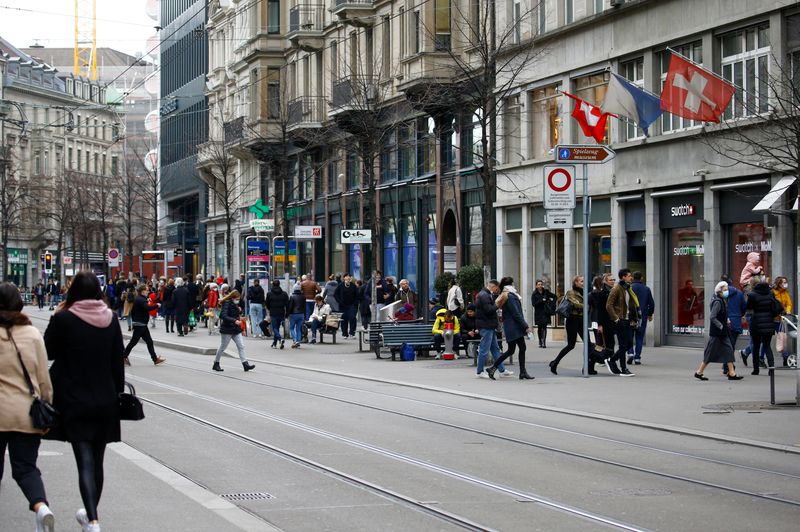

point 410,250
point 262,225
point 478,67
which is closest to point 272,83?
point 410,250

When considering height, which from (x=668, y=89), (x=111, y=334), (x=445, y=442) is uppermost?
(x=668, y=89)

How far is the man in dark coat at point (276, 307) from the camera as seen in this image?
36.4m

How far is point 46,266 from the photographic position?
79562mm

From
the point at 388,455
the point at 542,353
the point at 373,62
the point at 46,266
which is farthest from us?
the point at 46,266

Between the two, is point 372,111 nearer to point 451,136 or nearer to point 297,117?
point 451,136

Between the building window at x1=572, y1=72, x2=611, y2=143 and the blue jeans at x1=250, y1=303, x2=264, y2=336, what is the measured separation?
10.6m

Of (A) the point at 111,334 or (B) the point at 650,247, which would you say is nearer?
(A) the point at 111,334

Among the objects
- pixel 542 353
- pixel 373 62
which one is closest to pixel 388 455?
pixel 542 353

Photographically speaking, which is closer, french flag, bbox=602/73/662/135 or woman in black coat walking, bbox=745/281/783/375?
woman in black coat walking, bbox=745/281/783/375

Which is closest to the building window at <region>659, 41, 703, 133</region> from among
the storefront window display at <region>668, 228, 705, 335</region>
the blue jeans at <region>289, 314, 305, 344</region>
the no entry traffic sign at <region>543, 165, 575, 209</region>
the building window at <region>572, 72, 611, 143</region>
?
the building window at <region>572, 72, 611, 143</region>

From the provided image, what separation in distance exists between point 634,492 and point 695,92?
16.8m

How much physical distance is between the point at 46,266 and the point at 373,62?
36.3m

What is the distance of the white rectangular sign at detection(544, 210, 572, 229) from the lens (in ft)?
78.4

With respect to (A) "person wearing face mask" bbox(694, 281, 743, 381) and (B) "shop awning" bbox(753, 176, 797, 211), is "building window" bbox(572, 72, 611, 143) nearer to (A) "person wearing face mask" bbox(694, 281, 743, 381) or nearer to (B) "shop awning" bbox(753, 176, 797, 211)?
(B) "shop awning" bbox(753, 176, 797, 211)
